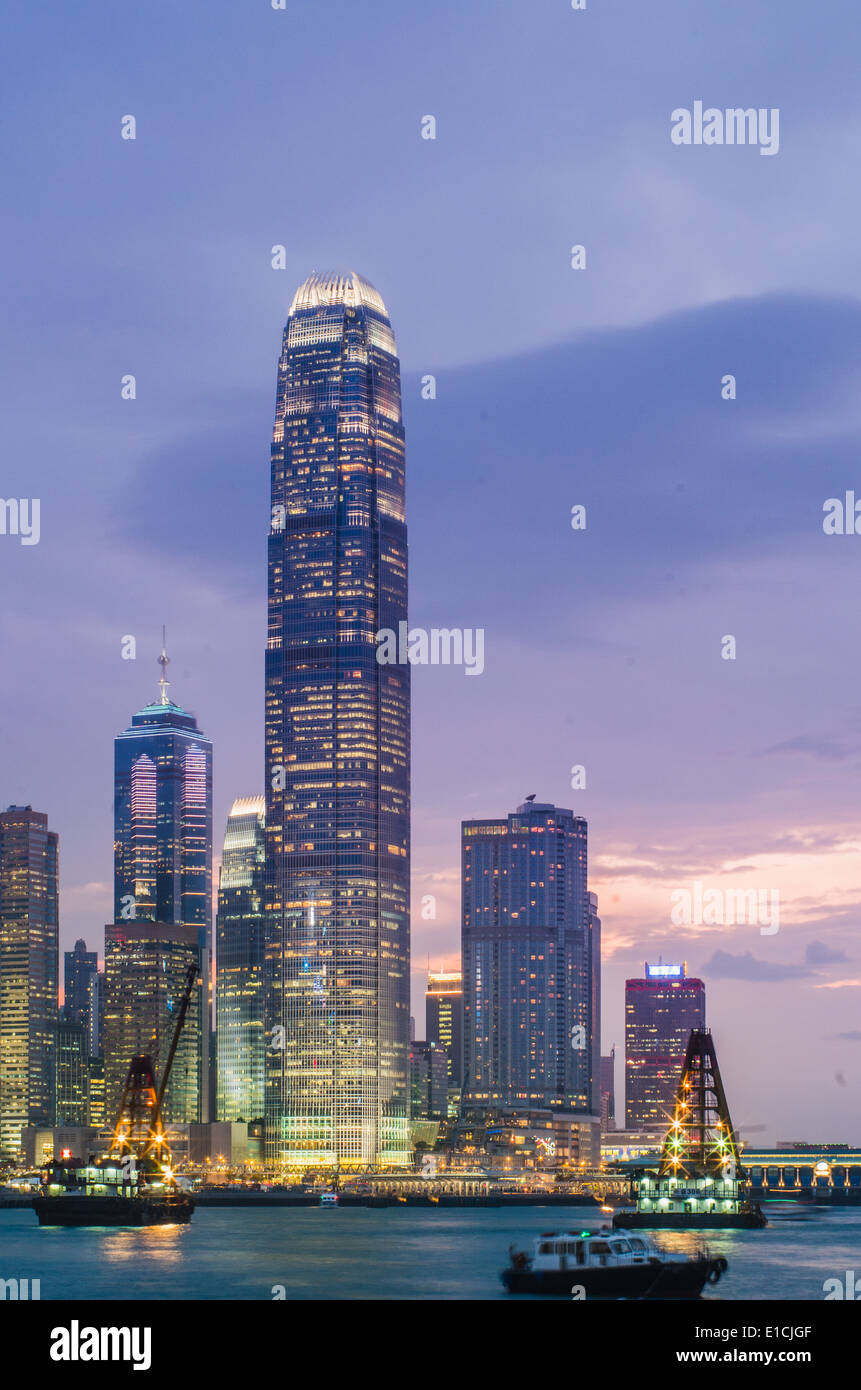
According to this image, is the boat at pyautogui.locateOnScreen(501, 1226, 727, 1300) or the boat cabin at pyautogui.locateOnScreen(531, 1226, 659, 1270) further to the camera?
the boat cabin at pyautogui.locateOnScreen(531, 1226, 659, 1270)

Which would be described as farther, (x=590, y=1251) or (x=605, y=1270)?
(x=590, y=1251)

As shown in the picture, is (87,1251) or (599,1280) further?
(87,1251)

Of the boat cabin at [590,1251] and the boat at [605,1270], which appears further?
the boat cabin at [590,1251]

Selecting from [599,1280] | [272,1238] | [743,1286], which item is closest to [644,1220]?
[272,1238]

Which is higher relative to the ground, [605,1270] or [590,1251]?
[590,1251]
